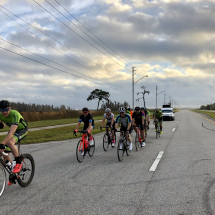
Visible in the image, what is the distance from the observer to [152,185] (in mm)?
4895

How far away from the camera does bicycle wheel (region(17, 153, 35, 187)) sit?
15.9ft

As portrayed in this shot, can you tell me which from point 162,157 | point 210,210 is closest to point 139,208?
point 210,210

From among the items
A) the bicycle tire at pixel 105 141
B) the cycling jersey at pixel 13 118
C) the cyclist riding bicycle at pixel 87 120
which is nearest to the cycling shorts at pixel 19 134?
the cycling jersey at pixel 13 118

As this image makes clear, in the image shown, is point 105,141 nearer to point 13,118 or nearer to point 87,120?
point 87,120

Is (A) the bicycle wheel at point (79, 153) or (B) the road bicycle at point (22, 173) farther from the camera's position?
(A) the bicycle wheel at point (79, 153)

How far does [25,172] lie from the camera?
16.5 ft

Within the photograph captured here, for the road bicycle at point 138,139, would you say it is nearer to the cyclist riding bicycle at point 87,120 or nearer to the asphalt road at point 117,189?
the cyclist riding bicycle at point 87,120

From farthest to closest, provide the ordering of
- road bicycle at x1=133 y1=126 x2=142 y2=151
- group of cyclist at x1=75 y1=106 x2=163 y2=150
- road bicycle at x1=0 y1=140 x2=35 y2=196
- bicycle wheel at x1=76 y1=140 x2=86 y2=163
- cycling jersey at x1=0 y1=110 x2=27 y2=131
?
road bicycle at x1=133 y1=126 x2=142 y2=151 → group of cyclist at x1=75 y1=106 x2=163 y2=150 → bicycle wheel at x1=76 y1=140 x2=86 y2=163 → cycling jersey at x1=0 y1=110 x2=27 y2=131 → road bicycle at x1=0 y1=140 x2=35 y2=196

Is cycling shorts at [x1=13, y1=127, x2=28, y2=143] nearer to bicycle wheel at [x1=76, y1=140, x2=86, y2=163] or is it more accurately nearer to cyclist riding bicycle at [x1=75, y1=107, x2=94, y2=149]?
bicycle wheel at [x1=76, y1=140, x2=86, y2=163]

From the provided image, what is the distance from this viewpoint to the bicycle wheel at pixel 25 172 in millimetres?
4846

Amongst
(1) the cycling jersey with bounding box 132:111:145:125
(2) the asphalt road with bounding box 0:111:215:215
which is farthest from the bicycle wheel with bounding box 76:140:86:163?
(1) the cycling jersey with bounding box 132:111:145:125

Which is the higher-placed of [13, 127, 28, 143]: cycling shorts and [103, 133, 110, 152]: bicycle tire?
[13, 127, 28, 143]: cycling shorts

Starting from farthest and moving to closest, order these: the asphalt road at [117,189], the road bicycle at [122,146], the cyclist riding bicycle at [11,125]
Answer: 1. the road bicycle at [122,146]
2. the cyclist riding bicycle at [11,125]
3. the asphalt road at [117,189]

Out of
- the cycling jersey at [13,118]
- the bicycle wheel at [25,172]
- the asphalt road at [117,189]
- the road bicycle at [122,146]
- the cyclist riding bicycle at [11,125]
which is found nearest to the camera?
the asphalt road at [117,189]
